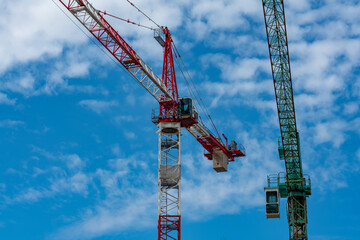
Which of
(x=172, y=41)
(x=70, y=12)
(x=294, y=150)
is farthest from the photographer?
(x=172, y=41)

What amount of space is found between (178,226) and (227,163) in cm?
1888

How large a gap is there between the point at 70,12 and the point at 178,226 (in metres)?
33.1

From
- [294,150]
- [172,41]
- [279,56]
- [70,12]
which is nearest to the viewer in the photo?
[70,12]

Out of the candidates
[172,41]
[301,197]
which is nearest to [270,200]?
[301,197]

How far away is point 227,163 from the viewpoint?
10119 cm

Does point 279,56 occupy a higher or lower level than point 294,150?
higher

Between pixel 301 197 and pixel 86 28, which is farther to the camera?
pixel 301 197

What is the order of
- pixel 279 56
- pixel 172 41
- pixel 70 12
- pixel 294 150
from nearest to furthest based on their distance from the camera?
pixel 70 12, pixel 279 56, pixel 294 150, pixel 172 41

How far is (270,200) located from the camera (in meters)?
90.6

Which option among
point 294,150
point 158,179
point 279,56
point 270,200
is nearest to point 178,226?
point 158,179

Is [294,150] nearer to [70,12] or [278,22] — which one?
[278,22]

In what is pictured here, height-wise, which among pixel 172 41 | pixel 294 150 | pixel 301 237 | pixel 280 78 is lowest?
pixel 301 237

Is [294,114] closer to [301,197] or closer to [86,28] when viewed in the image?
[301,197]

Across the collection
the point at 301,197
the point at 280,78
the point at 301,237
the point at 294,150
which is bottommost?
the point at 301,237
